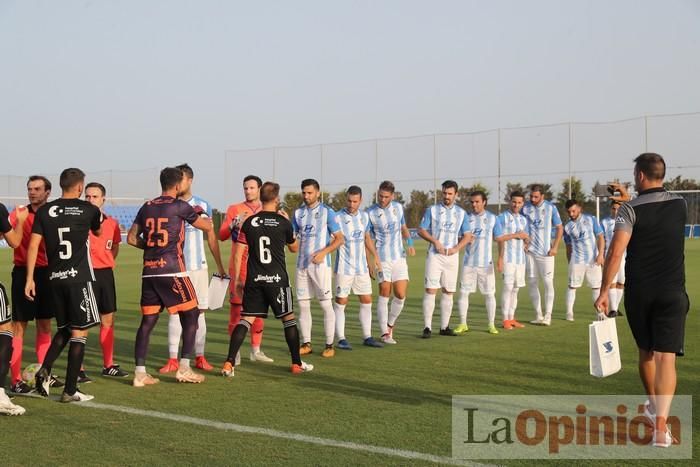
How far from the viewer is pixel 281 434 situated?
5.73 meters

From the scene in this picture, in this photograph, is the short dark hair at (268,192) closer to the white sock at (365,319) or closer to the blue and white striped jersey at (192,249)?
the blue and white striped jersey at (192,249)

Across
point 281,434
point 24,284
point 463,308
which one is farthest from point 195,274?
point 463,308

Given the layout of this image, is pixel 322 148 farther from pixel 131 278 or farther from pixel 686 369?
pixel 686 369

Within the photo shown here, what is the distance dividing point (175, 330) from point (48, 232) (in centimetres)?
220

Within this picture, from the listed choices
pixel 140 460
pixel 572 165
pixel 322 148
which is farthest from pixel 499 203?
pixel 140 460

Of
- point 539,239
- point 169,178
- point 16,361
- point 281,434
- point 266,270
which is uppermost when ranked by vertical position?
point 169,178

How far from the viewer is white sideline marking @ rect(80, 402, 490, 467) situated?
5.12m

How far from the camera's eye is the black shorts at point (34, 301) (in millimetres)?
7582

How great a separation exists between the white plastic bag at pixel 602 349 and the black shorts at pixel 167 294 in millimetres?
4074

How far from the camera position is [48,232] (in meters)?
6.92

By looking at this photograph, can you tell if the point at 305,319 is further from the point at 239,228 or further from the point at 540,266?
the point at 540,266

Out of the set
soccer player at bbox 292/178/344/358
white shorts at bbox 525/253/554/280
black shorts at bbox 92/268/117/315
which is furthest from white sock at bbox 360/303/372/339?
white shorts at bbox 525/253/554/280

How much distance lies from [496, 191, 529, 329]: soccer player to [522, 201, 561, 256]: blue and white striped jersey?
1.08 ft

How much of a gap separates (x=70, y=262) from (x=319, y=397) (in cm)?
259
